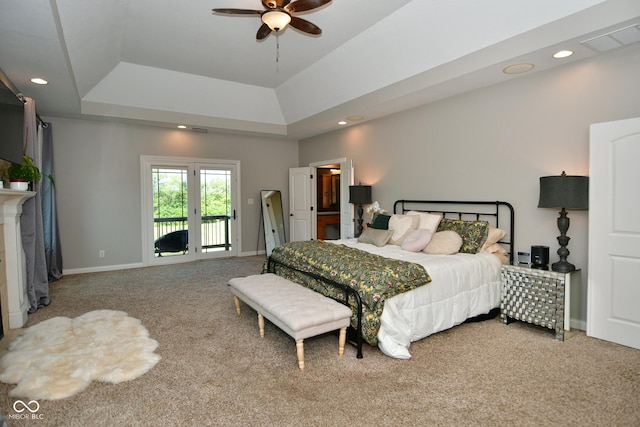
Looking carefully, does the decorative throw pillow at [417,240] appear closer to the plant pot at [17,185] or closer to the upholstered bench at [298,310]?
the upholstered bench at [298,310]

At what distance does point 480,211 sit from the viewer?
4320 mm

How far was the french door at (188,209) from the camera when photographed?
21.2 ft

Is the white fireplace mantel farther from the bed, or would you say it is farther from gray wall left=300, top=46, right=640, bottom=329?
gray wall left=300, top=46, right=640, bottom=329

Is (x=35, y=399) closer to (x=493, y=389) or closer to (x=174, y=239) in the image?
(x=493, y=389)

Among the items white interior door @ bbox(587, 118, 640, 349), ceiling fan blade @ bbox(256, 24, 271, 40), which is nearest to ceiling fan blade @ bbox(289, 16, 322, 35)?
ceiling fan blade @ bbox(256, 24, 271, 40)

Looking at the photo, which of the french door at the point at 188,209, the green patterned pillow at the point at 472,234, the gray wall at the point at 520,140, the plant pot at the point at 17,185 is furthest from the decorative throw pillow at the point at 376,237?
the plant pot at the point at 17,185

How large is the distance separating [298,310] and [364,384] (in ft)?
2.35

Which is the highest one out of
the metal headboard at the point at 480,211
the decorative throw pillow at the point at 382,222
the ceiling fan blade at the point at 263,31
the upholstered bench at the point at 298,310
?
the ceiling fan blade at the point at 263,31

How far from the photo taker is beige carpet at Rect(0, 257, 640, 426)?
2074mm

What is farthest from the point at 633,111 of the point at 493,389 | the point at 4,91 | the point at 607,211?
the point at 4,91

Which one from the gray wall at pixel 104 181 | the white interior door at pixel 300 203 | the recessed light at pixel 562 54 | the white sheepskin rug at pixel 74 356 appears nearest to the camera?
the white sheepskin rug at pixel 74 356

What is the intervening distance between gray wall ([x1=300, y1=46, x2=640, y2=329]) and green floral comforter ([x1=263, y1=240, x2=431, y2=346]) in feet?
5.57

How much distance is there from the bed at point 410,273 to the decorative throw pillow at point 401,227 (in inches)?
0.5

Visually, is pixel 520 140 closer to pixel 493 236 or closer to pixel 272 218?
pixel 493 236
